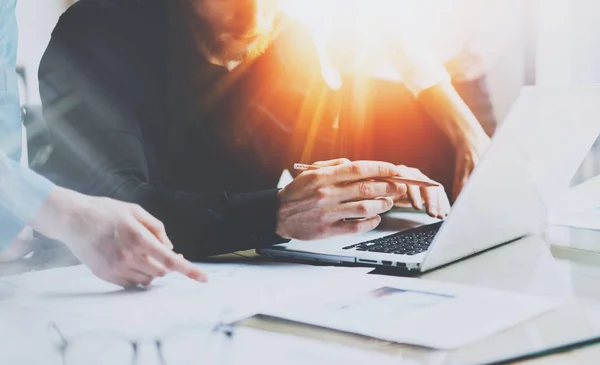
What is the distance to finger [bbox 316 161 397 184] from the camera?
893 mm

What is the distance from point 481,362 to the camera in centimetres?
48

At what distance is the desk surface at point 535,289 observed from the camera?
0.50 meters

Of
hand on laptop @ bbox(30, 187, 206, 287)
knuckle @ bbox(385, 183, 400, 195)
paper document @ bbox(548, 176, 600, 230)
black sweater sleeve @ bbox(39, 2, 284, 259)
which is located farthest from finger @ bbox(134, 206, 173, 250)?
paper document @ bbox(548, 176, 600, 230)

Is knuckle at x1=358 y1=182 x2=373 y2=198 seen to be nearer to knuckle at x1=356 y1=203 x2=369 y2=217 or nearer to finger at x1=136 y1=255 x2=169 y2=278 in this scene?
knuckle at x1=356 y1=203 x2=369 y2=217

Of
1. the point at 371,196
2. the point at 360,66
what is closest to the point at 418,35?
the point at 360,66

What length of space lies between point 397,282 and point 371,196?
0.22 m

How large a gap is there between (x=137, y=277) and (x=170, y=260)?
44mm

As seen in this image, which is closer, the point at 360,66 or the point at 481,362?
the point at 481,362

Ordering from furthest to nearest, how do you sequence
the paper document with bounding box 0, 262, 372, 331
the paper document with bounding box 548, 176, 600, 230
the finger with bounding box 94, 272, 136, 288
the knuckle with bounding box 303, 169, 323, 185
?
the paper document with bounding box 548, 176, 600, 230 → the knuckle with bounding box 303, 169, 323, 185 → the finger with bounding box 94, 272, 136, 288 → the paper document with bounding box 0, 262, 372, 331

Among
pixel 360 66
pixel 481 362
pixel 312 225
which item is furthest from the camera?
pixel 360 66

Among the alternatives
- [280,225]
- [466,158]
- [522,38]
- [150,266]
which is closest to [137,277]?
[150,266]

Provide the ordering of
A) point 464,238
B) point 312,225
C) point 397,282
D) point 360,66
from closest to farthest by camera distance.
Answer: point 397,282
point 464,238
point 312,225
point 360,66

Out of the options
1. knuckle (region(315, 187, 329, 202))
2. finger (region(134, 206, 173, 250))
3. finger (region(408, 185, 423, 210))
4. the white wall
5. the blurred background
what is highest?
the white wall

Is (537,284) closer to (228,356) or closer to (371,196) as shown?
(371,196)
